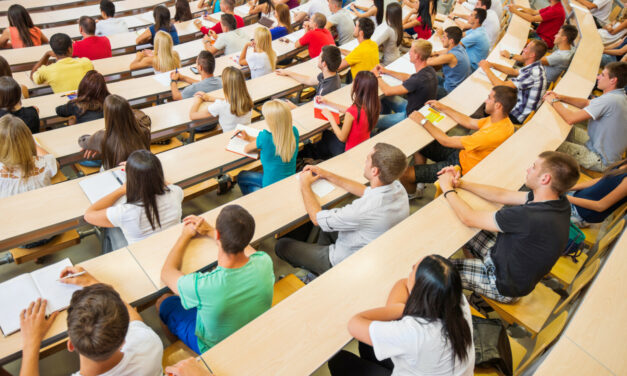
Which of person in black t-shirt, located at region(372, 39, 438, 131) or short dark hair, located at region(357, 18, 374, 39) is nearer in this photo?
person in black t-shirt, located at region(372, 39, 438, 131)

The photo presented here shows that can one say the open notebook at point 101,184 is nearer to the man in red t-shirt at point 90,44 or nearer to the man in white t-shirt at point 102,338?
the man in white t-shirt at point 102,338

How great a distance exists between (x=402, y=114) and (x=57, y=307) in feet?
12.6

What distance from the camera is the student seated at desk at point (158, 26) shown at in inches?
227

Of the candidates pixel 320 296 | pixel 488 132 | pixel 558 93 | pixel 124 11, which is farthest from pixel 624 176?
pixel 124 11

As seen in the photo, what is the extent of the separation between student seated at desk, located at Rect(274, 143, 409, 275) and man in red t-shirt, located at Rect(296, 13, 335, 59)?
11.5ft

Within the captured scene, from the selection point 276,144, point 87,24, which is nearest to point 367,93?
point 276,144

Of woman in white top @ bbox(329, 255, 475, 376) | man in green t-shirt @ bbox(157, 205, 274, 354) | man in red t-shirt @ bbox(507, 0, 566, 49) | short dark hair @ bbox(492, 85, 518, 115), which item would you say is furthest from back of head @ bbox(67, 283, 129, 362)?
man in red t-shirt @ bbox(507, 0, 566, 49)

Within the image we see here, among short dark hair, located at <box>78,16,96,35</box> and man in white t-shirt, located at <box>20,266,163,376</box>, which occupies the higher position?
short dark hair, located at <box>78,16,96,35</box>

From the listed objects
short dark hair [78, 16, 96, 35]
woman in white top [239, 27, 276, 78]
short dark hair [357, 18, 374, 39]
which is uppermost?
short dark hair [78, 16, 96, 35]

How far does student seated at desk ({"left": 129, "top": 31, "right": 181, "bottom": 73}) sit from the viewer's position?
4910 mm

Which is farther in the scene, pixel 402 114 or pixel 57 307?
pixel 402 114

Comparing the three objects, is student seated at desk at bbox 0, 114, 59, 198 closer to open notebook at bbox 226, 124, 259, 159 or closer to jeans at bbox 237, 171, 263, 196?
open notebook at bbox 226, 124, 259, 159

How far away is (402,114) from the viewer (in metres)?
4.83

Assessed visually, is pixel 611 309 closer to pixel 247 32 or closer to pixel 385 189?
pixel 385 189
